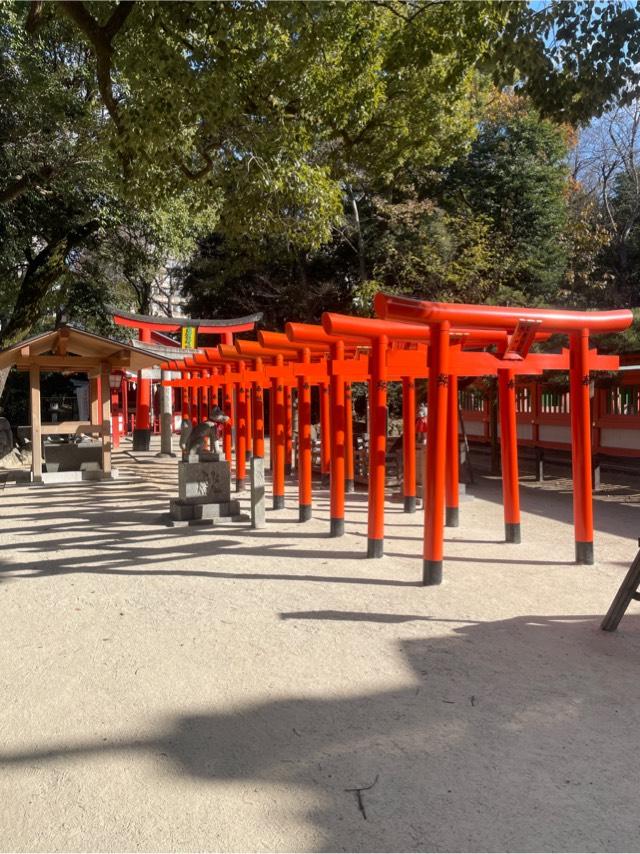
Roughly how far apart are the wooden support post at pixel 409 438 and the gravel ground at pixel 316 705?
7.40 feet

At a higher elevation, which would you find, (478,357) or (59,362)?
(59,362)

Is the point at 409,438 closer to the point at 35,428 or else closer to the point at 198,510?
the point at 198,510

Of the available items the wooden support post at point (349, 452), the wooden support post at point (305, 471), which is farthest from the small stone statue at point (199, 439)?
the wooden support post at point (349, 452)

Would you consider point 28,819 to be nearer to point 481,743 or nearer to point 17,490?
point 481,743

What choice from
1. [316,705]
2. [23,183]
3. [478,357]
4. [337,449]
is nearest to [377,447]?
[337,449]

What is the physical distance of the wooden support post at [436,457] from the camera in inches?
209

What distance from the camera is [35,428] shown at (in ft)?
40.5

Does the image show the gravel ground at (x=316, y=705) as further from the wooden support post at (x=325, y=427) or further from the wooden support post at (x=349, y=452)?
the wooden support post at (x=325, y=427)

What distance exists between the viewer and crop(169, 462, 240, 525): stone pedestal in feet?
27.3

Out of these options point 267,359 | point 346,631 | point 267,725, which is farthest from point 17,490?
point 267,725

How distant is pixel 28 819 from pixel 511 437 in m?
5.51

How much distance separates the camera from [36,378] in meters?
12.9

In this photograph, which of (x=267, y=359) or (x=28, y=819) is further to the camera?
(x=267, y=359)

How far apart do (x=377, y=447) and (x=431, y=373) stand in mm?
1117
